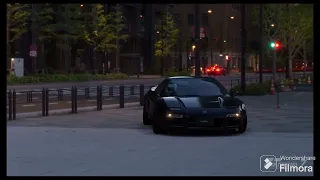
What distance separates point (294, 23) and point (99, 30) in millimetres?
25770

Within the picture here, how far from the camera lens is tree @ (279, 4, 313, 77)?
156ft

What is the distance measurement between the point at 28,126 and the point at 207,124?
206 inches

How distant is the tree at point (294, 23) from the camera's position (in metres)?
47.7

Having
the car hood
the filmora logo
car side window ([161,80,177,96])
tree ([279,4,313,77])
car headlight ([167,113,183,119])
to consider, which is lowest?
the filmora logo

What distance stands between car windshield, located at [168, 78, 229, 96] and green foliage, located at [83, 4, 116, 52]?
5071 centimetres

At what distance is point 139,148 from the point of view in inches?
448

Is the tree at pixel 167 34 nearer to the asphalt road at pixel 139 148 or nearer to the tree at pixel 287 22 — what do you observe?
the tree at pixel 287 22

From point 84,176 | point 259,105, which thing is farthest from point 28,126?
point 259,105

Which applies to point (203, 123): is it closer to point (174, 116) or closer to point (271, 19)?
point (174, 116)

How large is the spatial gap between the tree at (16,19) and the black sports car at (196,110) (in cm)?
4013

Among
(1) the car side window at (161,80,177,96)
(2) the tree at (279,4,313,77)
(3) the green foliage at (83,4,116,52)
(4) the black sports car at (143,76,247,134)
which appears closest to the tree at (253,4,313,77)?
(2) the tree at (279,4,313,77)

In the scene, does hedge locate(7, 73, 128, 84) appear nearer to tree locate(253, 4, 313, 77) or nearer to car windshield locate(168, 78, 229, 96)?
tree locate(253, 4, 313, 77)

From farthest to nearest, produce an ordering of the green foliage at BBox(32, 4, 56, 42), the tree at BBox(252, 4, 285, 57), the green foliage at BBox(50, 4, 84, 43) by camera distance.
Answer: the green foliage at BBox(50, 4, 84, 43), the green foliage at BBox(32, 4, 56, 42), the tree at BBox(252, 4, 285, 57)

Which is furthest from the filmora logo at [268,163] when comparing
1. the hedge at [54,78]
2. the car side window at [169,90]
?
the hedge at [54,78]
